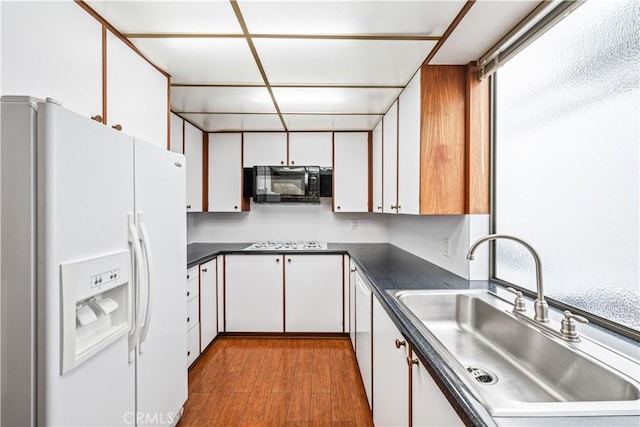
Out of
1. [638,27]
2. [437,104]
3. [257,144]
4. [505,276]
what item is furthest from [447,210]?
[257,144]

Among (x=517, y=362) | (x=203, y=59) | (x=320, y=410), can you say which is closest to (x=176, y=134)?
(x=203, y=59)

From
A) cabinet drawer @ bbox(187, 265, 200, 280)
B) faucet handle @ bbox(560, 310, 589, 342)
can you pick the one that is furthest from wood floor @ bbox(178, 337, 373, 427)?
faucet handle @ bbox(560, 310, 589, 342)

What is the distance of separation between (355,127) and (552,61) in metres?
1.95

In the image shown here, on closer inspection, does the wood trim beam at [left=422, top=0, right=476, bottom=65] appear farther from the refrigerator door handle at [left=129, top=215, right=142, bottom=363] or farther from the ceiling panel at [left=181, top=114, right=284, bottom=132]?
the refrigerator door handle at [left=129, top=215, right=142, bottom=363]

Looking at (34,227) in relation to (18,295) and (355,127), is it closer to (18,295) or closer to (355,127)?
(18,295)

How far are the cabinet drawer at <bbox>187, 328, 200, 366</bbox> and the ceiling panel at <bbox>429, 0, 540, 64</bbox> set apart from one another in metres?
2.60

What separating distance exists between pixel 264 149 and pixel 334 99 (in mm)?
1219

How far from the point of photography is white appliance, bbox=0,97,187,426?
2.78ft

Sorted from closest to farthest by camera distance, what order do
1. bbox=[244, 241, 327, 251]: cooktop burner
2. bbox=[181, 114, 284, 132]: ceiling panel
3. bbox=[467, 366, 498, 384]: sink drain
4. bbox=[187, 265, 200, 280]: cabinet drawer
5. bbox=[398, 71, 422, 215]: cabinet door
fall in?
bbox=[467, 366, 498, 384]: sink drain, bbox=[398, 71, 422, 215]: cabinet door, bbox=[187, 265, 200, 280]: cabinet drawer, bbox=[181, 114, 284, 132]: ceiling panel, bbox=[244, 241, 327, 251]: cooktop burner

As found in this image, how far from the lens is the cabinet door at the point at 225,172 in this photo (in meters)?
3.29

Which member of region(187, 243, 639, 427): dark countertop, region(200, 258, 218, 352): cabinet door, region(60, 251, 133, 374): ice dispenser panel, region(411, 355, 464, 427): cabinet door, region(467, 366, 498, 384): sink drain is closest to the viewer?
region(187, 243, 639, 427): dark countertop

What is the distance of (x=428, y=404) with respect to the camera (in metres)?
0.91

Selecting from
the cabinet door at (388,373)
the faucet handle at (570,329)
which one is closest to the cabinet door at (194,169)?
the cabinet door at (388,373)

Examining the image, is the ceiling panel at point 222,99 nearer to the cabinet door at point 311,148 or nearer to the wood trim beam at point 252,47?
the wood trim beam at point 252,47
